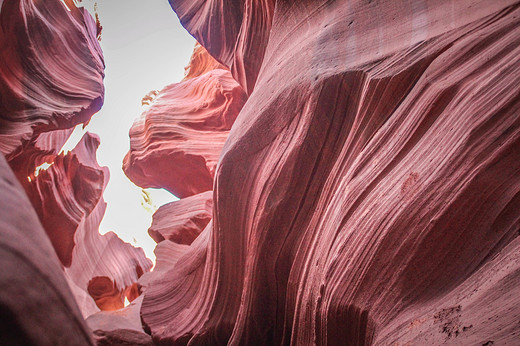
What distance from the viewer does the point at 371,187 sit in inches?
72.8

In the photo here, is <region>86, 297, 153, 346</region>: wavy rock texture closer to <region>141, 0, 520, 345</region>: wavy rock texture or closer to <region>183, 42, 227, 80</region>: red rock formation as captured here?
<region>141, 0, 520, 345</region>: wavy rock texture

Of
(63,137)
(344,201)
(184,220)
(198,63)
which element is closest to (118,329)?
(184,220)

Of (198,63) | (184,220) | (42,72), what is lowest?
(184,220)

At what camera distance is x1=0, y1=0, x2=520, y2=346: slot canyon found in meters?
1.23

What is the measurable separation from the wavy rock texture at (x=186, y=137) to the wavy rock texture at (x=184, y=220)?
0.48 m

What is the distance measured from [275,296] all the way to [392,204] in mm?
1131

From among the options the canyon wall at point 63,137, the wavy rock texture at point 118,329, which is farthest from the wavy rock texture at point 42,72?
the wavy rock texture at point 118,329

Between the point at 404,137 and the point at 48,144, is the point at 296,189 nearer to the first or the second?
the point at 404,137

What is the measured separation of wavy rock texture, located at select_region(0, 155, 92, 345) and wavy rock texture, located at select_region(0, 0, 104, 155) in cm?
421

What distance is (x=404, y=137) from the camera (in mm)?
1815

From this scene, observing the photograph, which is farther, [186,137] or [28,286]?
[186,137]

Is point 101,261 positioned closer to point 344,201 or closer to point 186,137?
point 186,137

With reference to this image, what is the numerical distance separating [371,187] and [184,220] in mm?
3841

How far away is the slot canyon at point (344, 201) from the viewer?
48.3 inches
